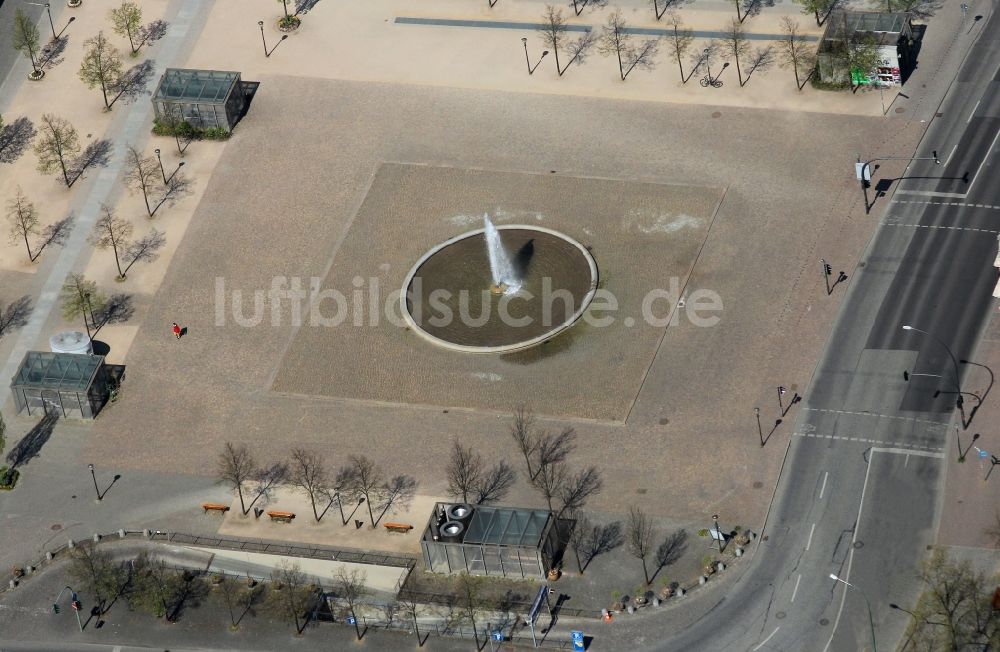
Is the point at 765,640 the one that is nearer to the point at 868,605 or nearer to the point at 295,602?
the point at 868,605

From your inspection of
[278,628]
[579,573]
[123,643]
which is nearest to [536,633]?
[579,573]

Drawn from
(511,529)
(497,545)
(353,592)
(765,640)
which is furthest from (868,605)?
(353,592)

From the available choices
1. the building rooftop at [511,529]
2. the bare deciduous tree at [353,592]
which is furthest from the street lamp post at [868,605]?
the bare deciduous tree at [353,592]

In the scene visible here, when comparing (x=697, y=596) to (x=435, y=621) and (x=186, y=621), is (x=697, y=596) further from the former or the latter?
(x=186, y=621)

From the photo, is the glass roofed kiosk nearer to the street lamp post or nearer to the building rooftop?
the building rooftop

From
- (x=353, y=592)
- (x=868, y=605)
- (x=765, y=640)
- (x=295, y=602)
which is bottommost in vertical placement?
(x=295, y=602)

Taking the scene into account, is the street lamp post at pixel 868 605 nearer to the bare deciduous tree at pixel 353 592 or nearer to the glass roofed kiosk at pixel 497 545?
the glass roofed kiosk at pixel 497 545

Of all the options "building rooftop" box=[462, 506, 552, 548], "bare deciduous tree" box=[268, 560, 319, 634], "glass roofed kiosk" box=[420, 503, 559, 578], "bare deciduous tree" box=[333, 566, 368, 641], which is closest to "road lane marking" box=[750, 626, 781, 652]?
"glass roofed kiosk" box=[420, 503, 559, 578]

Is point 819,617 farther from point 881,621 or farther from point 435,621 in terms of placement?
point 435,621
